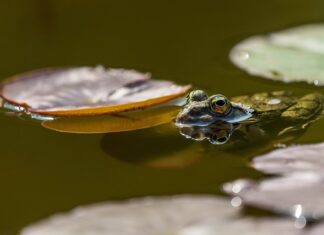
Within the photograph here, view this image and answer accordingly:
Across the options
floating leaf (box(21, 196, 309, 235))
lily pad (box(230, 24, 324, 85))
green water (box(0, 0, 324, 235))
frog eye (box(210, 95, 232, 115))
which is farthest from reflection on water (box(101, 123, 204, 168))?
lily pad (box(230, 24, 324, 85))

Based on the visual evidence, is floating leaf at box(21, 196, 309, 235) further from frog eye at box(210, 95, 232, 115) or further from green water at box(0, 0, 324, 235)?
frog eye at box(210, 95, 232, 115)

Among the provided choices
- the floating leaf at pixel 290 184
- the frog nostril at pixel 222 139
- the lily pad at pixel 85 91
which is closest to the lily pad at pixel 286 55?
the lily pad at pixel 85 91

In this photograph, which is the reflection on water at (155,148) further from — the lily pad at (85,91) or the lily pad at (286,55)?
the lily pad at (286,55)

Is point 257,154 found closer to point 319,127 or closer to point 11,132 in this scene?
point 319,127

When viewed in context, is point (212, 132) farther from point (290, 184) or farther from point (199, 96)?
point (290, 184)

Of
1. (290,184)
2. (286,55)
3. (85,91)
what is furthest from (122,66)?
(290,184)

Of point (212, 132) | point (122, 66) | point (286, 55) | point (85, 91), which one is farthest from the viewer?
point (122, 66)
